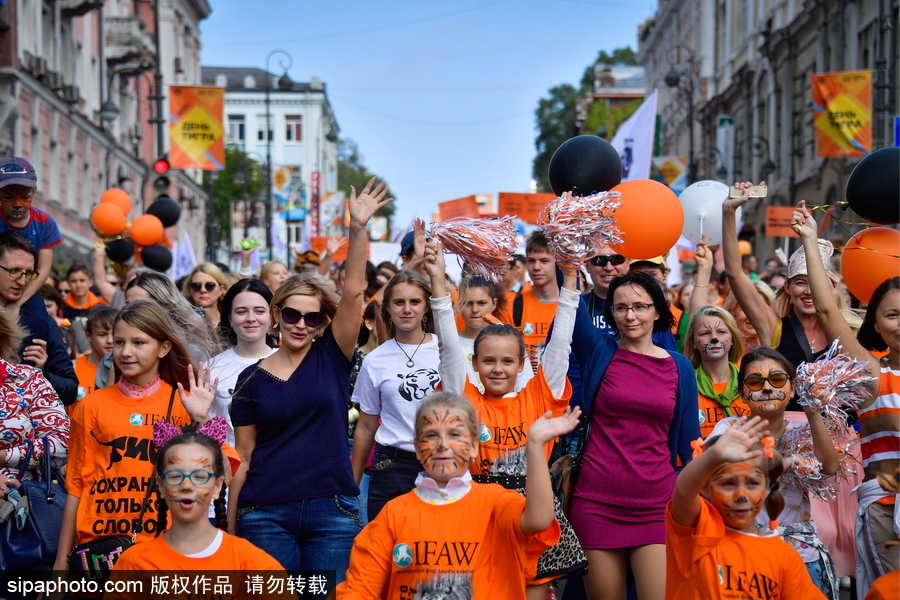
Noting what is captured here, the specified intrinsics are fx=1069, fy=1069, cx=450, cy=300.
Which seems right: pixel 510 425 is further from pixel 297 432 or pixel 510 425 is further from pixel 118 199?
pixel 118 199

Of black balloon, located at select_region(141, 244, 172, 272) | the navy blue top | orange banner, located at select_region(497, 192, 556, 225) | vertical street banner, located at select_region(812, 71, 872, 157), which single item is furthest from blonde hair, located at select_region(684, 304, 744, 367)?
vertical street banner, located at select_region(812, 71, 872, 157)

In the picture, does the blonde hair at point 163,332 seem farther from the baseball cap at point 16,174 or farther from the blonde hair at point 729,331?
the blonde hair at point 729,331

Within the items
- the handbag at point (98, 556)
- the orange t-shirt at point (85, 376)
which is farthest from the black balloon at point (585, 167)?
the orange t-shirt at point (85, 376)

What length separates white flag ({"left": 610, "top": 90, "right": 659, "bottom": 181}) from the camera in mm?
12672

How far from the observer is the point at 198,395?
15.6 feet

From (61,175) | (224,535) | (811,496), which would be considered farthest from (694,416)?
(61,175)

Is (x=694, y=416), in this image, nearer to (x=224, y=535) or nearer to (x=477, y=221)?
(x=477, y=221)

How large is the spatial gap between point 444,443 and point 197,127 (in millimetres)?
15070

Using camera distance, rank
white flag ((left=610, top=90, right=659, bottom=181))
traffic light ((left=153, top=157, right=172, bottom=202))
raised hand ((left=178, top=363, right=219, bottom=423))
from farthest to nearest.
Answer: traffic light ((left=153, top=157, right=172, bottom=202)), white flag ((left=610, top=90, right=659, bottom=181)), raised hand ((left=178, top=363, right=219, bottom=423))

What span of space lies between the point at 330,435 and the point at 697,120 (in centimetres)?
4556

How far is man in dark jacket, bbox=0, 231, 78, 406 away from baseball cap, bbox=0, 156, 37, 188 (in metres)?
0.67

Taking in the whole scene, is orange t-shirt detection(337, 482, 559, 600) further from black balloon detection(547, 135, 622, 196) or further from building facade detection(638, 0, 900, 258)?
building facade detection(638, 0, 900, 258)

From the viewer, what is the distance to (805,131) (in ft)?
103

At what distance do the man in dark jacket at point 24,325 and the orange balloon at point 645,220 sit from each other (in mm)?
3172
